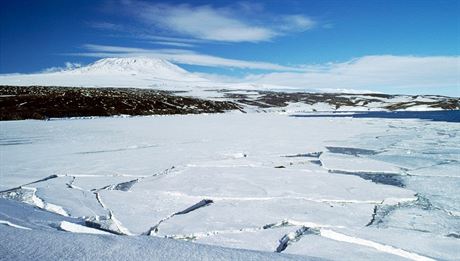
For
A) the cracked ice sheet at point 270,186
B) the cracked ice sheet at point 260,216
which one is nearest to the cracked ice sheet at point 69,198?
the cracked ice sheet at point 270,186

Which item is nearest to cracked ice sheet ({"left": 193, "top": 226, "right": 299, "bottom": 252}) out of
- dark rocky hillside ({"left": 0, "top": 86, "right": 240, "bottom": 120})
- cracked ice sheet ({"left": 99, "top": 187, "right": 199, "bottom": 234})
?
cracked ice sheet ({"left": 99, "top": 187, "right": 199, "bottom": 234})

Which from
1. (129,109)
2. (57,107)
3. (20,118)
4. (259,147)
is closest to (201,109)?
(129,109)

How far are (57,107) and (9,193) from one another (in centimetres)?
2669

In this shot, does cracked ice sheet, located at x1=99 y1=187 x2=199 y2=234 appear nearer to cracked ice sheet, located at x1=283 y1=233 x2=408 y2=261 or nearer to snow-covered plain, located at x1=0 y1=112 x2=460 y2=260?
snow-covered plain, located at x1=0 y1=112 x2=460 y2=260

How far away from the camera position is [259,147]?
11.1m

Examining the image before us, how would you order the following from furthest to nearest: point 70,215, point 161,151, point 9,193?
point 161,151 → point 9,193 → point 70,215

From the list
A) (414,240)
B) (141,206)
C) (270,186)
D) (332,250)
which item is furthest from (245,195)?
(414,240)

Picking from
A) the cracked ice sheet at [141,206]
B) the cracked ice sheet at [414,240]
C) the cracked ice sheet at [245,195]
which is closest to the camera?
the cracked ice sheet at [414,240]

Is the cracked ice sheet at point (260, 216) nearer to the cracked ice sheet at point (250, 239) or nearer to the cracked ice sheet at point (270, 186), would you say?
the cracked ice sheet at point (250, 239)

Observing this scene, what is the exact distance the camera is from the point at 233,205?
501cm

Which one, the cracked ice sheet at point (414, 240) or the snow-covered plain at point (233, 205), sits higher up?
the cracked ice sheet at point (414, 240)

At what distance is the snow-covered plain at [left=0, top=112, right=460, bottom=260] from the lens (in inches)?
116

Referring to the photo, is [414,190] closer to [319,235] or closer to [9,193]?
[319,235]

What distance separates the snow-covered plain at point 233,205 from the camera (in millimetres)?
2946
